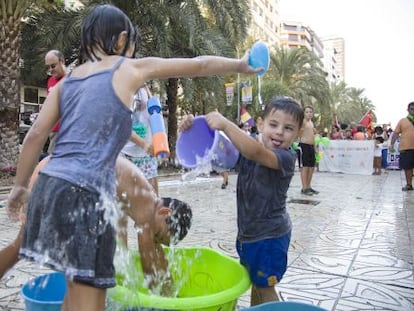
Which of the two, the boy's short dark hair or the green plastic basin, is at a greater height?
the boy's short dark hair

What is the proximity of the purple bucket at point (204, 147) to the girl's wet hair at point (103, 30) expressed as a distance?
0.52 m

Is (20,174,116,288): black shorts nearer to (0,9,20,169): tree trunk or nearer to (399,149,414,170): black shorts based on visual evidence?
(399,149,414,170): black shorts

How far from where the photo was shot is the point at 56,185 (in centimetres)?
132

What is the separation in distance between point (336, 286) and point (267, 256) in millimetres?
1015

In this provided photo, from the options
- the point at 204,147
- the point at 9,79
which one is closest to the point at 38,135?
the point at 204,147

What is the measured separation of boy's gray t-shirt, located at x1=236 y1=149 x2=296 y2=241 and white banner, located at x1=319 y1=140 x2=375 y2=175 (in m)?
11.8

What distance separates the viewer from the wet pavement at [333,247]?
7.98ft

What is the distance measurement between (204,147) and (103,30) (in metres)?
0.71

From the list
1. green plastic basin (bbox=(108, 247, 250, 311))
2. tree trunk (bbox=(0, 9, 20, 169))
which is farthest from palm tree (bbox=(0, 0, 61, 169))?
green plastic basin (bbox=(108, 247, 250, 311))

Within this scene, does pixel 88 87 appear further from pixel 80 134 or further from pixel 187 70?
pixel 187 70

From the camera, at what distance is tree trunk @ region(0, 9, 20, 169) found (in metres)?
8.77

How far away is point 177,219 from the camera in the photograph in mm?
2023

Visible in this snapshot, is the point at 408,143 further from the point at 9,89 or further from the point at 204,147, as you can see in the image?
the point at 9,89

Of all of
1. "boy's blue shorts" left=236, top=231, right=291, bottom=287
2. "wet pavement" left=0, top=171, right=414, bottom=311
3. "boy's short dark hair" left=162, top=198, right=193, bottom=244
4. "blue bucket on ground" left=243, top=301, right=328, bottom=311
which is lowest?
"wet pavement" left=0, top=171, right=414, bottom=311
